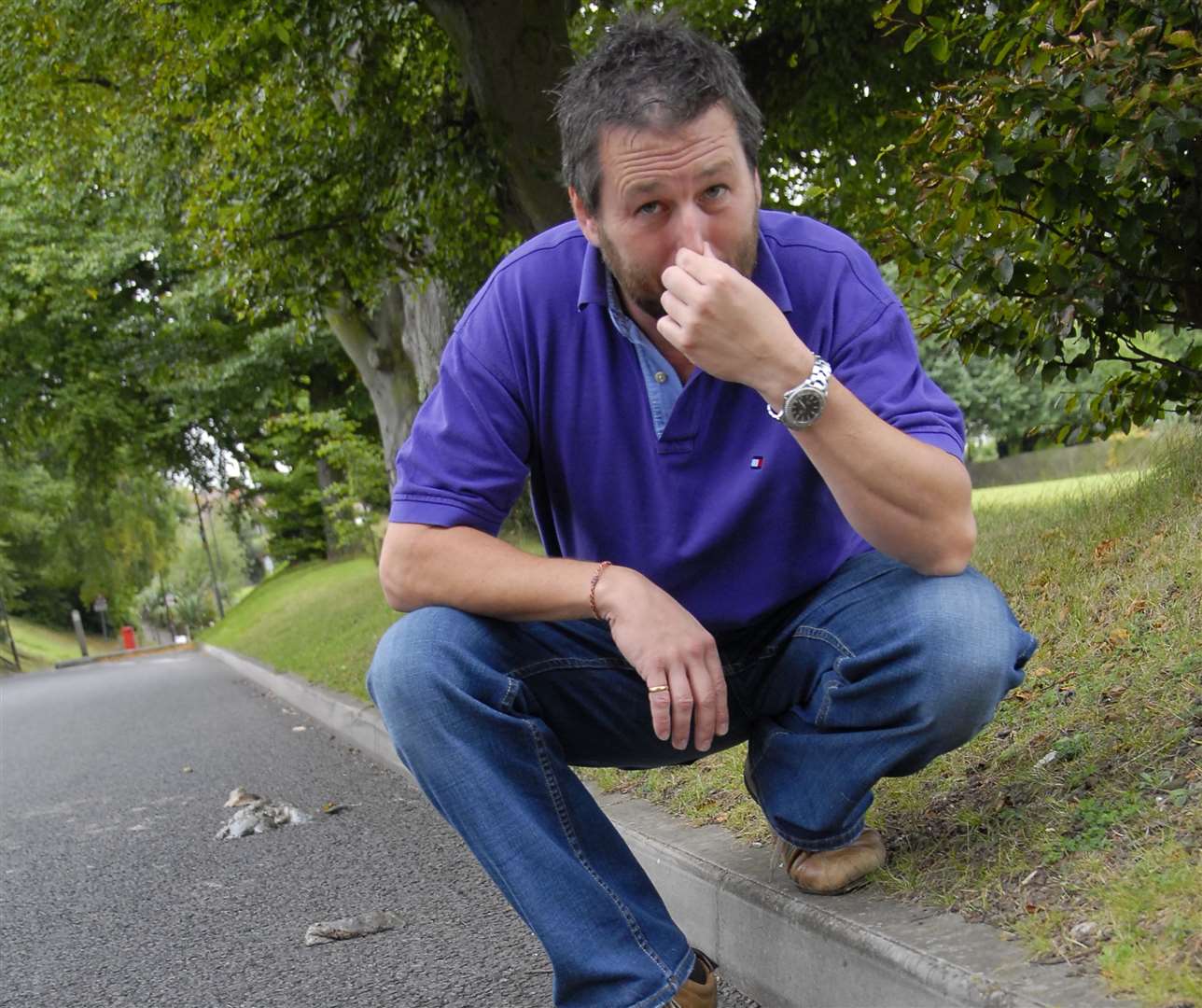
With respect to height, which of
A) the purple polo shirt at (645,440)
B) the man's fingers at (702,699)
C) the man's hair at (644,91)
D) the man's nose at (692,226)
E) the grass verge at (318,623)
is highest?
the man's hair at (644,91)

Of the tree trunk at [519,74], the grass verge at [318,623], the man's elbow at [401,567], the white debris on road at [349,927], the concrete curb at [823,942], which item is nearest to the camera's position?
the concrete curb at [823,942]

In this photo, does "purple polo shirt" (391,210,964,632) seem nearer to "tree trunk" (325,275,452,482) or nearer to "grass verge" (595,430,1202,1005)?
"grass verge" (595,430,1202,1005)

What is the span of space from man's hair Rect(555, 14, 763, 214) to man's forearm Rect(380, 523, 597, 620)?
2.46ft

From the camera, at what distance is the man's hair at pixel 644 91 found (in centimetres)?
258

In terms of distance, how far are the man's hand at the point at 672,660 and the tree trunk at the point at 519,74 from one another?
7044 millimetres

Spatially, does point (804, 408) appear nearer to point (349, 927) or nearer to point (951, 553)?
point (951, 553)

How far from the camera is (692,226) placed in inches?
101

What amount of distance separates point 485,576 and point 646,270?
70 centimetres

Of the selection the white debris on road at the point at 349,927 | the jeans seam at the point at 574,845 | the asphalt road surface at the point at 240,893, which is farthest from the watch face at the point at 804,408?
the white debris on road at the point at 349,927

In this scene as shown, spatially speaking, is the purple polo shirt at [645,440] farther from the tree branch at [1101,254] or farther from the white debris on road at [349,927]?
the tree branch at [1101,254]

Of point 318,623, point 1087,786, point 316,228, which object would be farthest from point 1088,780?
point 318,623

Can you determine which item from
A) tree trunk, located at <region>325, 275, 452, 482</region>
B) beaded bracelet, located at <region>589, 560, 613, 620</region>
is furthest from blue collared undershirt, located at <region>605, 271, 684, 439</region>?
tree trunk, located at <region>325, 275, 452, 482</region>

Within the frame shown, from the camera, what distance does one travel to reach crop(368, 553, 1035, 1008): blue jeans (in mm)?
2445

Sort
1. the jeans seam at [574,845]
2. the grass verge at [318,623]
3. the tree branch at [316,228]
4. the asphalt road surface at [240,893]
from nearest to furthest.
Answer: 1. the jeans seam at [574,845]
2. the asphalt road surface at [240,893]
3. the tree branch at [316,228]
4. the grass verge at [318,623]
